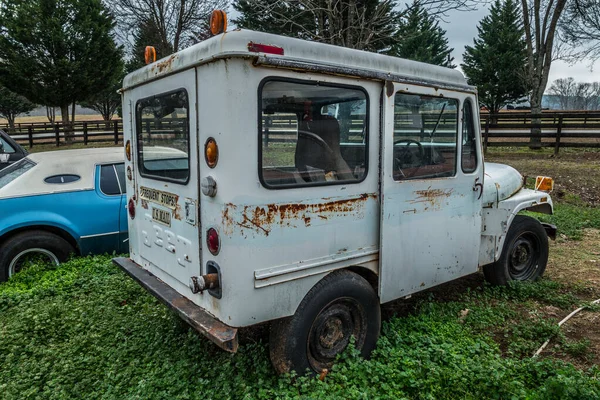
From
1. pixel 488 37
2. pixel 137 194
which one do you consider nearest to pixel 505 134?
pixel 137 194

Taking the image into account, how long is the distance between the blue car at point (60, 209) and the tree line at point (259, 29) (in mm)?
5770

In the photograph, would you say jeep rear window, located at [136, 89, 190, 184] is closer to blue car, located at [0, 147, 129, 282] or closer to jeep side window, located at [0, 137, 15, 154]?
blue car, located at [0, 147, 129, 282]

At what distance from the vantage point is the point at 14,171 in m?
5.51

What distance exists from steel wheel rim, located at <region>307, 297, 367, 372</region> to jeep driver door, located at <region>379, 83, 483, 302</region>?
310 millimetres

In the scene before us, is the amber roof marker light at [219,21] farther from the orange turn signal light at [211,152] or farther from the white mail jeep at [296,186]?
the orange turn signal light at [211,152]

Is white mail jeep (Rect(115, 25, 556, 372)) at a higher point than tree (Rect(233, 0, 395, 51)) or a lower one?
lower

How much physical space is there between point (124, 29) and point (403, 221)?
19.5 meters

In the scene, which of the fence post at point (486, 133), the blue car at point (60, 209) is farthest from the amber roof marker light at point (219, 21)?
the fence post at point (486, 133)

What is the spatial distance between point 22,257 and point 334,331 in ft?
13.1

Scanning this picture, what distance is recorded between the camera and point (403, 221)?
3461 mm

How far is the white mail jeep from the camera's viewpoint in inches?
105

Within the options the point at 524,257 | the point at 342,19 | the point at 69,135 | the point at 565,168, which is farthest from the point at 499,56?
the point at 524,257

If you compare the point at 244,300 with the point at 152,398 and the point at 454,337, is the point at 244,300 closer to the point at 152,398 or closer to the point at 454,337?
the point at 152,398

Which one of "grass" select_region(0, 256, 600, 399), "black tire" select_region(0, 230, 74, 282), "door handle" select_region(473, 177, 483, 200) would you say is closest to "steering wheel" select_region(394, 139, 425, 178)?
"door handle" select_region(473, 177, 483, 200)
